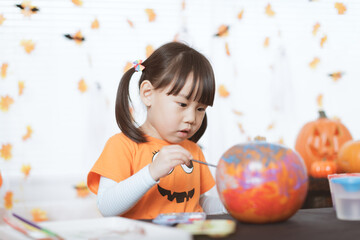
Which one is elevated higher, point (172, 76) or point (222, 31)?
point (222, 31)

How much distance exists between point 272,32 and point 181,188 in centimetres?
157

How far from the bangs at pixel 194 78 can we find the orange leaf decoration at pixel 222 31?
44.1 inches

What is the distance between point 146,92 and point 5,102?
1144mm

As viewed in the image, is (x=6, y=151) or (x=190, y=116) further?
(x=6, y=151)

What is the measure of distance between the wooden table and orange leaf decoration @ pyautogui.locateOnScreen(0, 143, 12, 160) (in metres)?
1.68

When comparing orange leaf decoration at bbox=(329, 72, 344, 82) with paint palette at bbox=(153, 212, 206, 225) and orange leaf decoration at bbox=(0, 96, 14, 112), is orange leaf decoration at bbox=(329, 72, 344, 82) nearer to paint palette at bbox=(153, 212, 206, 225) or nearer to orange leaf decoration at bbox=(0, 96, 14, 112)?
orange leaf decoration at bbox=(0, 96, 14, 112)

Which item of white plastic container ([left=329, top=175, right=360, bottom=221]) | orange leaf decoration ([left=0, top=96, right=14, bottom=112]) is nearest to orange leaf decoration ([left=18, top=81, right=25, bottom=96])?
orange leaf decoration ([left=0, top=96, right=14, bottom=112])

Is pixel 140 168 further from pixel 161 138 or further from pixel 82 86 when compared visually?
pixel 82 86

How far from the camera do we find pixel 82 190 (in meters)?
2.21

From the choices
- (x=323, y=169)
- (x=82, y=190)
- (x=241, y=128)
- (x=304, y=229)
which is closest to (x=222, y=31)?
(x=241, y=128)

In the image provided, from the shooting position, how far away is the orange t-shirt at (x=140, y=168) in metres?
1.13

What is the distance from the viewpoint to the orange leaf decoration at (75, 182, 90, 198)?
220 centimetres

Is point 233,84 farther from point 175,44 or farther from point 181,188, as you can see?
point 181,188

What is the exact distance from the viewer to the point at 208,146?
229 centimetres
